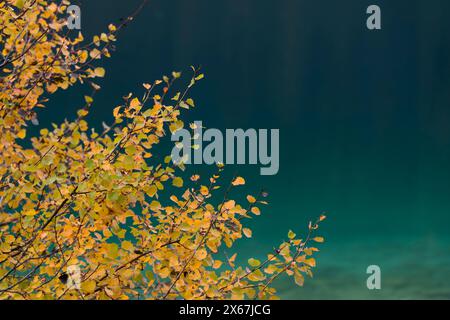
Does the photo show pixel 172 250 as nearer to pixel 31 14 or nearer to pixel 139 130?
pixel 139 130

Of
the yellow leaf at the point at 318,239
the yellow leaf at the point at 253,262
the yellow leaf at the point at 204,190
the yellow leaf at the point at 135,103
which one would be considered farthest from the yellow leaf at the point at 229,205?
the yellow leaf at the point at 135,103

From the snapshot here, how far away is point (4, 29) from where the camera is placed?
7.21m

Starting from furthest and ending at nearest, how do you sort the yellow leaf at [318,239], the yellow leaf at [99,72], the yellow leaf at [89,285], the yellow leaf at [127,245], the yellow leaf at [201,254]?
the yellow leaf at [99,72]
the yellow leaf at [318,239]
the yellow leaf at [201,254]
the yellow leaf at [127,245]
the yellow leaf at [89,285]

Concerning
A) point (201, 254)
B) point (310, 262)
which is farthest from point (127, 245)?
point (310, 262)

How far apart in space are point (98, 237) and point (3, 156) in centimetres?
309

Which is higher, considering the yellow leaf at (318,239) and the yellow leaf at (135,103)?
the yellow leaf at (135,103)

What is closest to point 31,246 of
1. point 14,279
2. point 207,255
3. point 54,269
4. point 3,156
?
point 54,269

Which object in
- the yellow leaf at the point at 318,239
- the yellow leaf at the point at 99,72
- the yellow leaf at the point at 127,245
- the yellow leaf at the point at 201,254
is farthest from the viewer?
the yellow leaf at the point at 99,72

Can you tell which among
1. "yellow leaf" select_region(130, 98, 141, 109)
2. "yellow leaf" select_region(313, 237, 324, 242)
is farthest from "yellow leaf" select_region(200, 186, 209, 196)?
"yellow leaf" select_region(313, 237, 324, 242)

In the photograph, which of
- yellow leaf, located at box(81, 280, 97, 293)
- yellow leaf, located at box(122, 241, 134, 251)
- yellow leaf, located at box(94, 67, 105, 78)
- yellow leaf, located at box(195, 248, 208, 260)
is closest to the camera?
yellow leaf, located at box(81, 280, 97, 293)

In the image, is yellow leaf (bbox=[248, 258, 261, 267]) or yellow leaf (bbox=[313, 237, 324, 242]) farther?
yellow leaf (bbox=[313, 237, 324, 242])

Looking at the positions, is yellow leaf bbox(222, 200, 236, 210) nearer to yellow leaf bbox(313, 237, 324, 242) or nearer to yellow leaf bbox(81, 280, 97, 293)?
yellow leaf bbox(313, 237, 324, 242)

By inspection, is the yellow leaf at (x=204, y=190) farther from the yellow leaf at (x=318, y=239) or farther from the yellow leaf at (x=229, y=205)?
the yellow leaf at (x=318, y=239)

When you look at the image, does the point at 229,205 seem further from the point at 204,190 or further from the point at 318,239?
the point at 318,239
